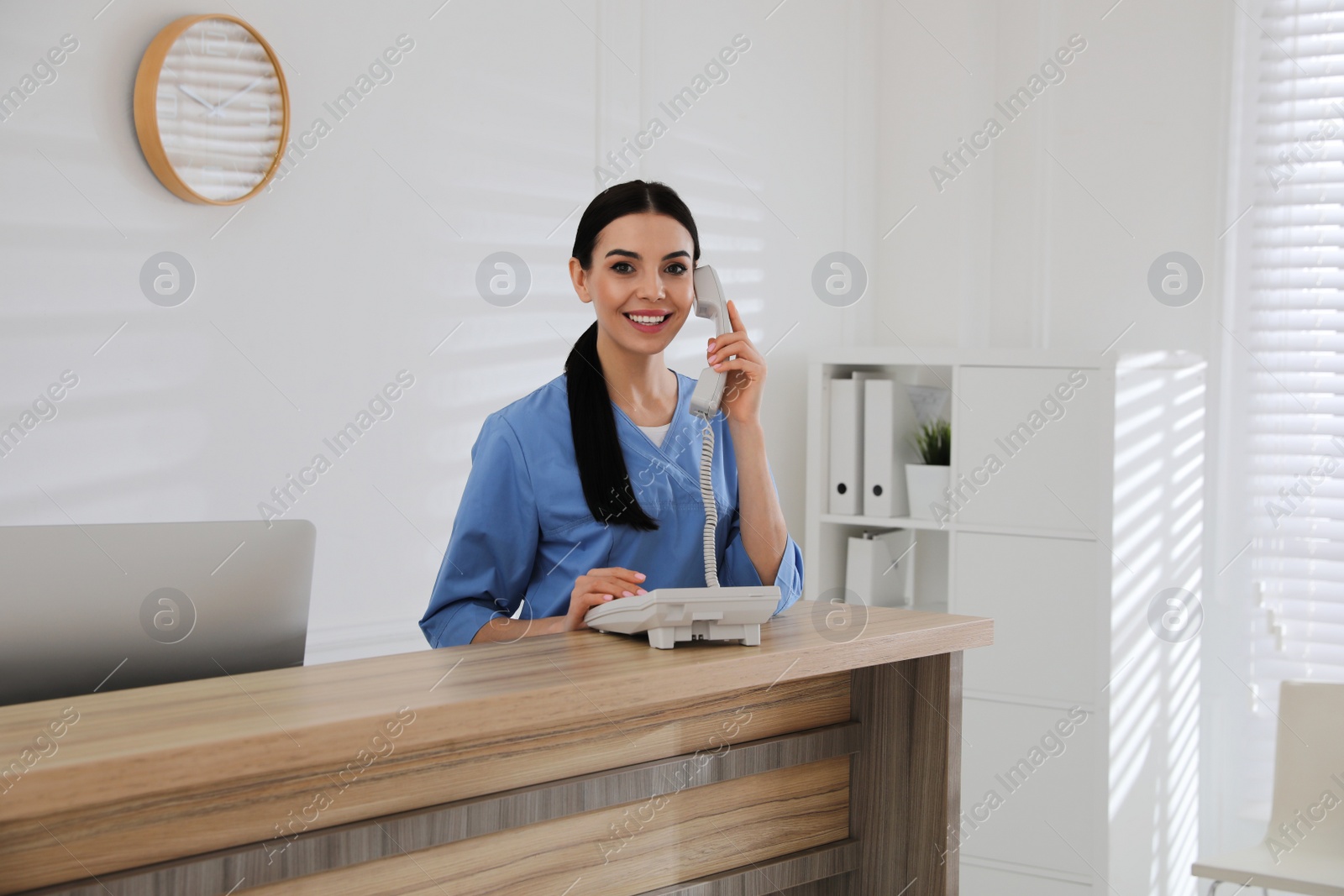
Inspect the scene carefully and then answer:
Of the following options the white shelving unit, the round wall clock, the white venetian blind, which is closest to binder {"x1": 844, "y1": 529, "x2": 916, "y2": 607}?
the white shelving unit

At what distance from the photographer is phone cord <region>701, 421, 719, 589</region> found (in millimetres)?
1875

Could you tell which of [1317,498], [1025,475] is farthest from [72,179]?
[1317,498]

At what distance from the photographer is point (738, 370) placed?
1.84 meters

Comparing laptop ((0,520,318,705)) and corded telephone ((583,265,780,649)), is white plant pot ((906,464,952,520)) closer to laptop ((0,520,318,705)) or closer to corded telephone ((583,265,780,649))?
corded telephone ((583,265,780,649))

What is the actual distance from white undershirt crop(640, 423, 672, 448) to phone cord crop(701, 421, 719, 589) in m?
0.10

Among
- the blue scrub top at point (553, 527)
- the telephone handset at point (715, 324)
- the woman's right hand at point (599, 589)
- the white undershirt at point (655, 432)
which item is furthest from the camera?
the white undershirt at point (655, 432)

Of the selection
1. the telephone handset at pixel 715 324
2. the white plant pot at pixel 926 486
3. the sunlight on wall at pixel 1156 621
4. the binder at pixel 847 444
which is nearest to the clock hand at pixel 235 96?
the telephone handset at pixel 715 324

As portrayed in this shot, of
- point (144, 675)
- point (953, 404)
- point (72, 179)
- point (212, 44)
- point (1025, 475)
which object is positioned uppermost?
point (212, 44)

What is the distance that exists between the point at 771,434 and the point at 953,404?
675mm

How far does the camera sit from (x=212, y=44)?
241 cm

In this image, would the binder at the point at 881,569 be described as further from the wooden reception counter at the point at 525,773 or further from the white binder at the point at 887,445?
the wooden reception counter at the point at 525,773

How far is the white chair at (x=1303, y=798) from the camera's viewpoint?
2.90 metres

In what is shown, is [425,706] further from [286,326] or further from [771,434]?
[771,434]

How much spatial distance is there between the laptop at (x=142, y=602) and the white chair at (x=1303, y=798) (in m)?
2.50
